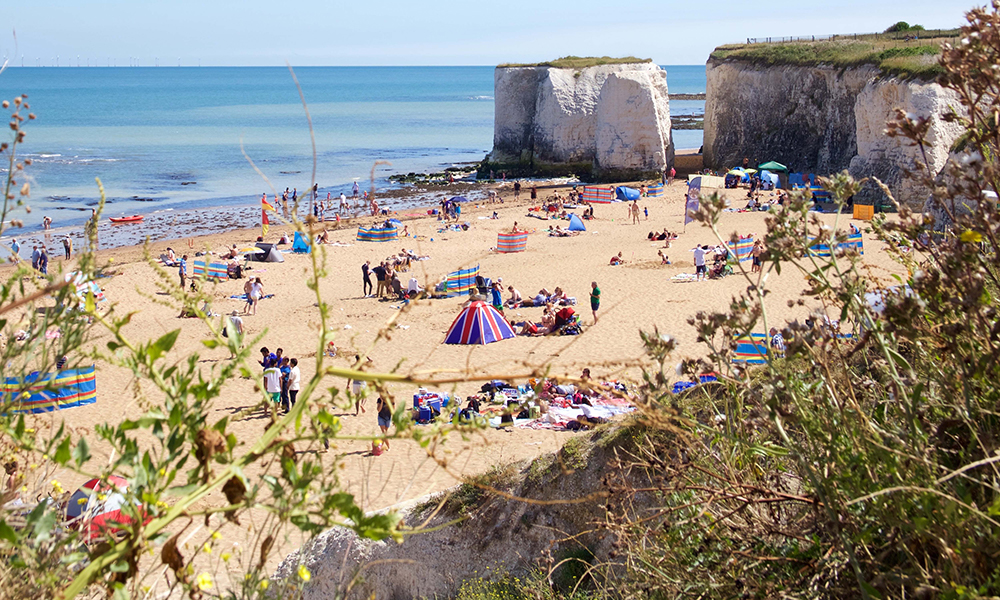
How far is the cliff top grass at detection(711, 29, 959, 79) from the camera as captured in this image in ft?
95.8

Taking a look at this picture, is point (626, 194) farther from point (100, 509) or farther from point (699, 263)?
point (100, 509)

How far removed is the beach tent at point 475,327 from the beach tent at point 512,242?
9.85 meters

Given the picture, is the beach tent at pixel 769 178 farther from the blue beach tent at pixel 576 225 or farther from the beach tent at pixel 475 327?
the beach tent at pixel 475 327

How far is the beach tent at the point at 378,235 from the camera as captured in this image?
2666cm

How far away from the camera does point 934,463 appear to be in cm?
217

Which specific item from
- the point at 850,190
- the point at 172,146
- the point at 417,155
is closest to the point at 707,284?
the point at 850,190

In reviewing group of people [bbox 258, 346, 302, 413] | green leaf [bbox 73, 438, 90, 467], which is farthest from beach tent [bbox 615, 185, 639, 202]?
green leaf [bbox 73, 438, 90, 467]

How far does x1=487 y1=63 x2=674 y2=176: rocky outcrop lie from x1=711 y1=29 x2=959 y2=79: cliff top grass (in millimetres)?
4701

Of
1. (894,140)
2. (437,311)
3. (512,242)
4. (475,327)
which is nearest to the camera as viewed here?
(475,327)

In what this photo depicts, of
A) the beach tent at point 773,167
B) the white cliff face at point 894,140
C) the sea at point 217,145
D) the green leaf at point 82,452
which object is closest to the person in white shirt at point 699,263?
the sea at point 217,145

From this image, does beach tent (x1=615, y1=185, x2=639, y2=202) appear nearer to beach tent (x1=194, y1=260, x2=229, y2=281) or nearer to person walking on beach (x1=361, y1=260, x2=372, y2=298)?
person walking on beach (x1=361, y1=260, x2=372, y2=298)

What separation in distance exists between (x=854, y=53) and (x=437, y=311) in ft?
86.0

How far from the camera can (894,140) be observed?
28.6m

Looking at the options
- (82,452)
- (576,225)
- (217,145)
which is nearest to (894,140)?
(576,225)
